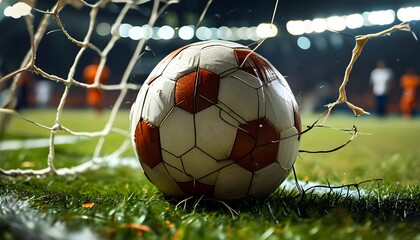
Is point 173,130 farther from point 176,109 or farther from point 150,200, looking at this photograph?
point 150,200

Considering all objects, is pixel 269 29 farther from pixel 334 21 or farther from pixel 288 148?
pixel 334 21

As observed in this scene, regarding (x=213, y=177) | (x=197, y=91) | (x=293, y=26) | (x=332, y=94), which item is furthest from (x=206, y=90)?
(x=332, y=94)

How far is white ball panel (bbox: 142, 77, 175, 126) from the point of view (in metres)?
2.32

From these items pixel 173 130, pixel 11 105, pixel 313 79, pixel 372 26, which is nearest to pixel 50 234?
pixel 173 130

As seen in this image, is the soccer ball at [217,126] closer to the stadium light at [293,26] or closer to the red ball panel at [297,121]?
the red ball panel at [297,121]

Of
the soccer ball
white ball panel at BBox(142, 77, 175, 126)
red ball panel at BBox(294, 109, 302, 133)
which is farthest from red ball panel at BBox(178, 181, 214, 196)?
red ball panel at BBox(294, 109, 302, 133)

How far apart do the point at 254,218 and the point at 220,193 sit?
32cm

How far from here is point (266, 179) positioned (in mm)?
2365

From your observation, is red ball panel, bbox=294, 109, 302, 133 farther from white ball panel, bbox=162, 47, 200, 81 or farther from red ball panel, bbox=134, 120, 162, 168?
red ball panel, bbox=134, 120, 162, 168

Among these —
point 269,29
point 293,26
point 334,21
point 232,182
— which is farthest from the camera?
point 334,21

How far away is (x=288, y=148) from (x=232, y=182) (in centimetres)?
35

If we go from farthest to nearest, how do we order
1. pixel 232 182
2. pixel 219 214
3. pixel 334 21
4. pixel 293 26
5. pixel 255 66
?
pixel 334 21 → pixel 293 26 → pixel 255 66 → pixel 232 182 → pixel 219 214

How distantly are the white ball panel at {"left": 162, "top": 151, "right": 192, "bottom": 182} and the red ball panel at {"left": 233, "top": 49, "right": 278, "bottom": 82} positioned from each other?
22.8 inches

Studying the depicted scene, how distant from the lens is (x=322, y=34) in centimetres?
2447
